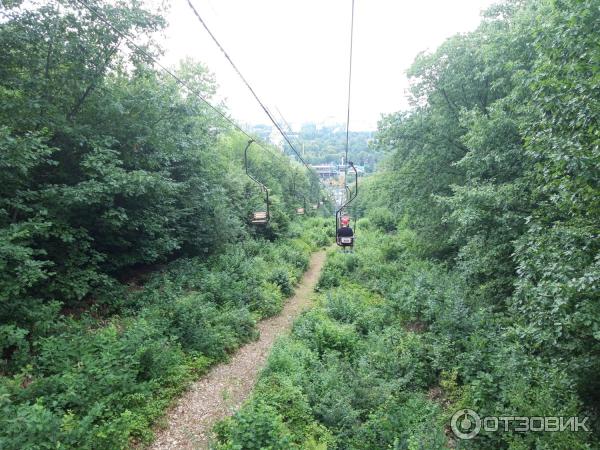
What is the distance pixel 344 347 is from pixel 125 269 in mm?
8456

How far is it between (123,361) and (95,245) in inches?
200

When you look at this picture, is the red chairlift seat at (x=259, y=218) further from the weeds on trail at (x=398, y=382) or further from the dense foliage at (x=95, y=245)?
the weeds on trail at (x=398, y=382)

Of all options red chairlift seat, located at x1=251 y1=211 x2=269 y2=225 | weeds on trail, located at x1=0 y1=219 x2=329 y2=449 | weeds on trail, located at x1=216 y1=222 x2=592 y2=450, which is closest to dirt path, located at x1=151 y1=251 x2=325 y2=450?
weeds on trail, located at x1=0 y1=219 x2=329 y2=449

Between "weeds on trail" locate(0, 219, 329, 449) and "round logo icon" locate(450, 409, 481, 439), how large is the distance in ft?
12.3

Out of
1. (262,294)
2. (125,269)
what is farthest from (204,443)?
(125,269)

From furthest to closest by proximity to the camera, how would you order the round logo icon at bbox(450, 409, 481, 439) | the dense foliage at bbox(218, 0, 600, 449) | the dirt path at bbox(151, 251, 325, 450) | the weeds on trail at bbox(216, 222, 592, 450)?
the round logo icon at bbox(450, 409, 481, 439), the dirt path at bbox(151, 251, 325, 450), the weeds on trail at bbox(216, 222, 592, 450), the dense foliage at bbox(218, 0, 600, 449)

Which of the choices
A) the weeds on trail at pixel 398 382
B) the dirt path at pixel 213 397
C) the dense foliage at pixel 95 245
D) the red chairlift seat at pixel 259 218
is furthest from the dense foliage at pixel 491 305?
the red chairlift seat at pixel 259 218

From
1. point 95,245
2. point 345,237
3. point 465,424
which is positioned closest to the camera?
point 465,424

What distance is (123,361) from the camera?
7172 mm

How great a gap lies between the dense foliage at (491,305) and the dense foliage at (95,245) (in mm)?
2238

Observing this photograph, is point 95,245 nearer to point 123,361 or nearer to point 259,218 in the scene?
point 123,361

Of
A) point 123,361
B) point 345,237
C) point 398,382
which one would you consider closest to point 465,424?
point 398,382

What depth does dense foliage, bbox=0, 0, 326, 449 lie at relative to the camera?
6.19 metres

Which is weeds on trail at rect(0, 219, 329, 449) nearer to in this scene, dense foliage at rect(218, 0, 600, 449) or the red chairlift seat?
dense foliage at rect(218, 0, 600, 449)
